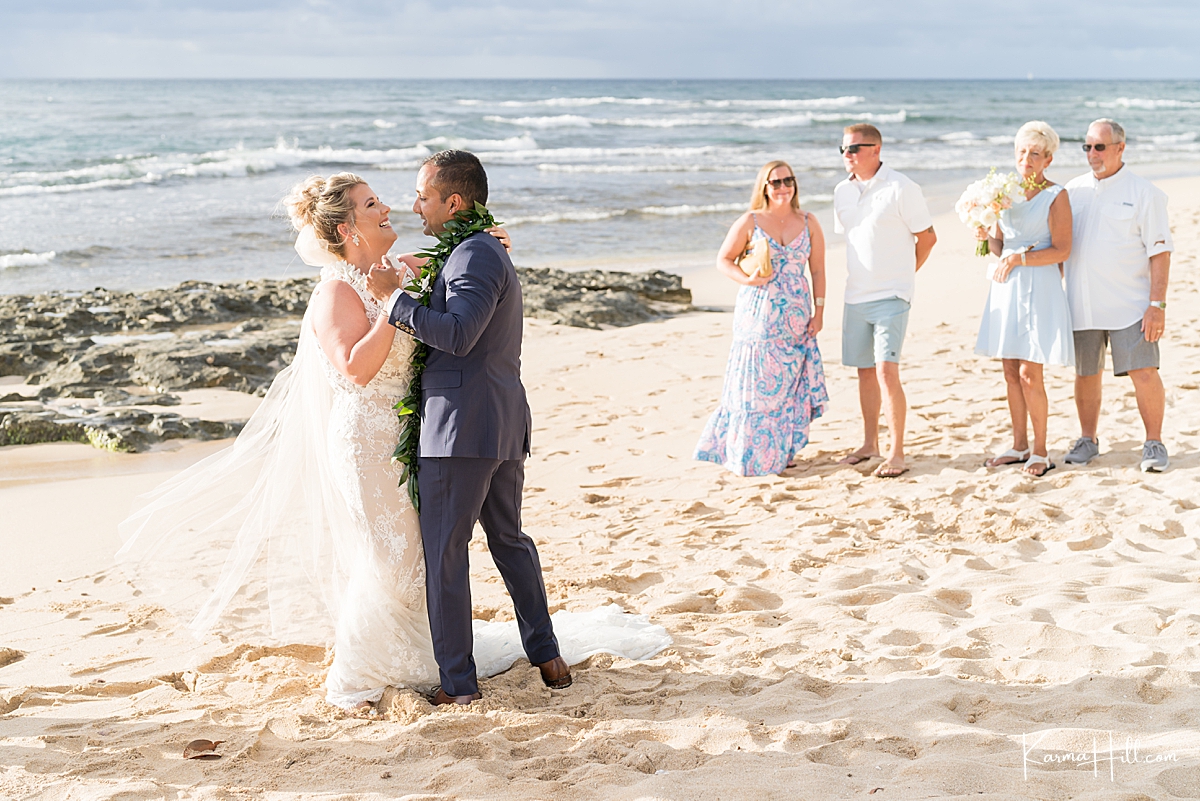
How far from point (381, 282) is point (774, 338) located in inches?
140

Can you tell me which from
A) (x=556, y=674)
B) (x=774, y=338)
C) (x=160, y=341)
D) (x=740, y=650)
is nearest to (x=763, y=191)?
(x=774, y=338)

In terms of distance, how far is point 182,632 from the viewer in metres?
4.57

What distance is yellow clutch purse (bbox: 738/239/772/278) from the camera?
636 cm

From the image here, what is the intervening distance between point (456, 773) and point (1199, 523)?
4.13 m

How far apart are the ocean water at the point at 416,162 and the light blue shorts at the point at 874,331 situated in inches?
146

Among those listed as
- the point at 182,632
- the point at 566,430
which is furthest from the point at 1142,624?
the point at 566,430

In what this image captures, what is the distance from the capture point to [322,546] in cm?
409

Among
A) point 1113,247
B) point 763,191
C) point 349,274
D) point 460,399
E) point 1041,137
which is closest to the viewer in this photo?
point 460,399

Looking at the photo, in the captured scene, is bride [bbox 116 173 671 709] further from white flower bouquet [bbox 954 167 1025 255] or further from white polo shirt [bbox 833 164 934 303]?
white flower bouquet [bbox 954 167 1025 255]

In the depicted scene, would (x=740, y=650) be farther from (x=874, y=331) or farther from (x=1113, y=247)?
(x=1113, y=247)

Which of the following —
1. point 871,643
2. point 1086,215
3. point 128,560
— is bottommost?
point 871,643

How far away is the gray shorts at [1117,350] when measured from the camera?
5938 millimetres

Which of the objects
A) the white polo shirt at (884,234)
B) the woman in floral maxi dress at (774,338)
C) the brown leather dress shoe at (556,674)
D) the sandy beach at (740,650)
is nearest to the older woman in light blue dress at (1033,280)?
the white polo shirt at (884,234)

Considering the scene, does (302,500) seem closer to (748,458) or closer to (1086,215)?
(748,458)
